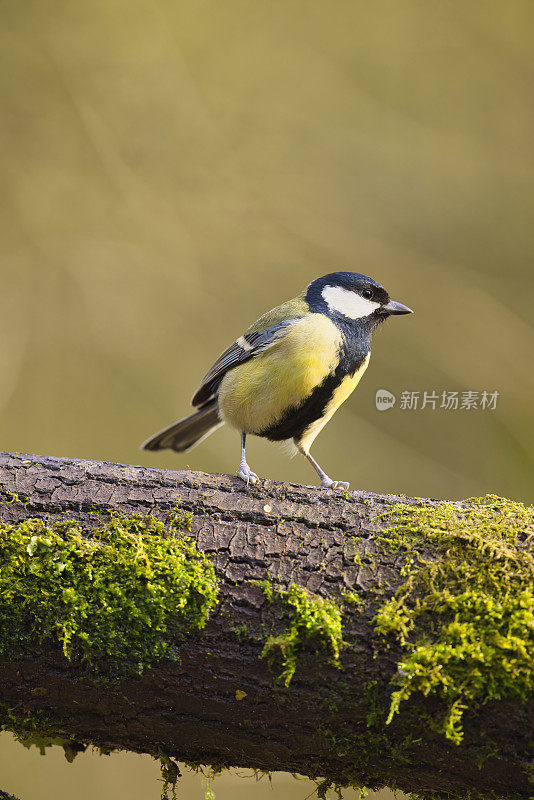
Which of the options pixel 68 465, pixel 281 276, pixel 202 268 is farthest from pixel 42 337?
pixel 68 465

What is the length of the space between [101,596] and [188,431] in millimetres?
1698

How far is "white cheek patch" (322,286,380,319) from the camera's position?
2914 mm

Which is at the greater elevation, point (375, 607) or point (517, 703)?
point (375, 607)

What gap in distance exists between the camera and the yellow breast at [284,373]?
263 cm

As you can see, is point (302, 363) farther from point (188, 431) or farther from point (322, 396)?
point (188, 431)

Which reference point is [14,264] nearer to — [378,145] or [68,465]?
[378,145]

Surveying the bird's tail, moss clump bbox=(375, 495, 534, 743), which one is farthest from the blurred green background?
moss clump bbox=(375, 495, 534, 743)

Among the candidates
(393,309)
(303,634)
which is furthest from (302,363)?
(303,634)

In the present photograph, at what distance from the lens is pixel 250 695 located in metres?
1.50

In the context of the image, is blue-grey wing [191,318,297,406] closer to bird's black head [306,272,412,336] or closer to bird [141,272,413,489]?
bird [141,272,413,489]

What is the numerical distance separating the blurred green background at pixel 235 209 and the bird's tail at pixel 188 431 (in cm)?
153

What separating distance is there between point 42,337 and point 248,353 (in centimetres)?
271

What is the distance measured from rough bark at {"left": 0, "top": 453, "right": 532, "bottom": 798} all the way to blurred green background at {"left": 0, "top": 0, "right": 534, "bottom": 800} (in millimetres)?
3044

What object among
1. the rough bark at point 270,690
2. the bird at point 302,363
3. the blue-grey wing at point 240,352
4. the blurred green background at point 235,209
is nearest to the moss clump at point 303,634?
the rough bark at point 270,690
